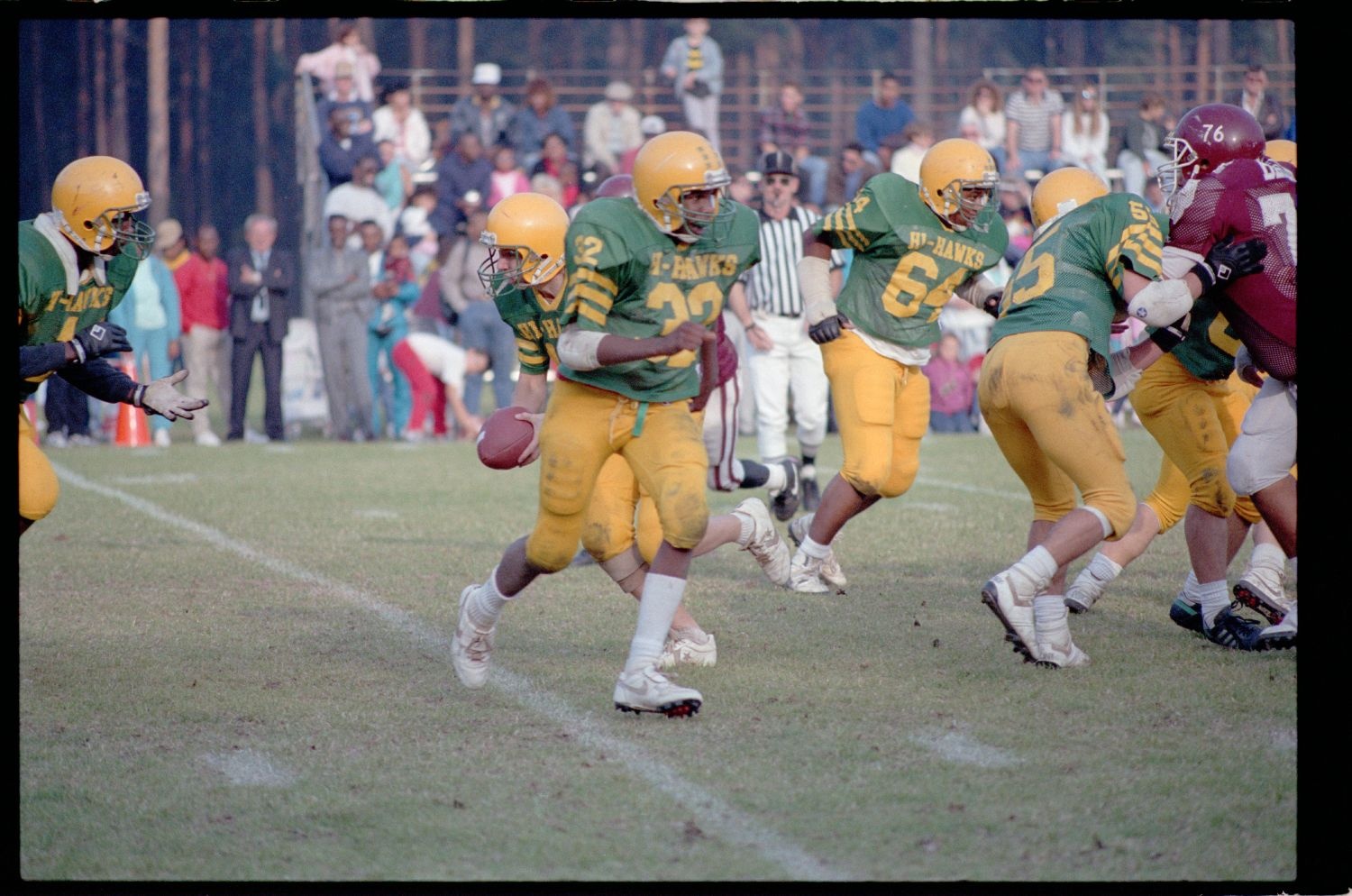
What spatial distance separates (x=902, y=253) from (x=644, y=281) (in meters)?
1.78

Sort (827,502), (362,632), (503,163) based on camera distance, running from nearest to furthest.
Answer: (362,632)
(827,502)
(503,163)

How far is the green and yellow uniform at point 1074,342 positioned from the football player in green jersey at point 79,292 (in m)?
2.49

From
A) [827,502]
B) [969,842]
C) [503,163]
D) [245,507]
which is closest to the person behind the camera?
[969,842]

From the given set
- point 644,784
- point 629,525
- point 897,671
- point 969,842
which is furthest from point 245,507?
point 969,842

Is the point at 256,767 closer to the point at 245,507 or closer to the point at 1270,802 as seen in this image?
the point at 1270,802

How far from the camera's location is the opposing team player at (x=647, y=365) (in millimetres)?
4516

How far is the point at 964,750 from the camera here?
4.21 m

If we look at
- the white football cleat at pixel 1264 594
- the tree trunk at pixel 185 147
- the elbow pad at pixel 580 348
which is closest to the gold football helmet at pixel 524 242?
the elbow pad at pixel 580 348

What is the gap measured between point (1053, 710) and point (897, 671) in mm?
636

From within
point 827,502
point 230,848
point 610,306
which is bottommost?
point 230,848

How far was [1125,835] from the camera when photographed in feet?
11.7

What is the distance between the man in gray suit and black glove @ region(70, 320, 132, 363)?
840 centimetres

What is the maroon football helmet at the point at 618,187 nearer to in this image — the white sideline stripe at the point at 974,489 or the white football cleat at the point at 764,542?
the white football cleat at the point at 764,542

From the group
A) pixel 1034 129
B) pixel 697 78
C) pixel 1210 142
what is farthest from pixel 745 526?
pixel 697 78
